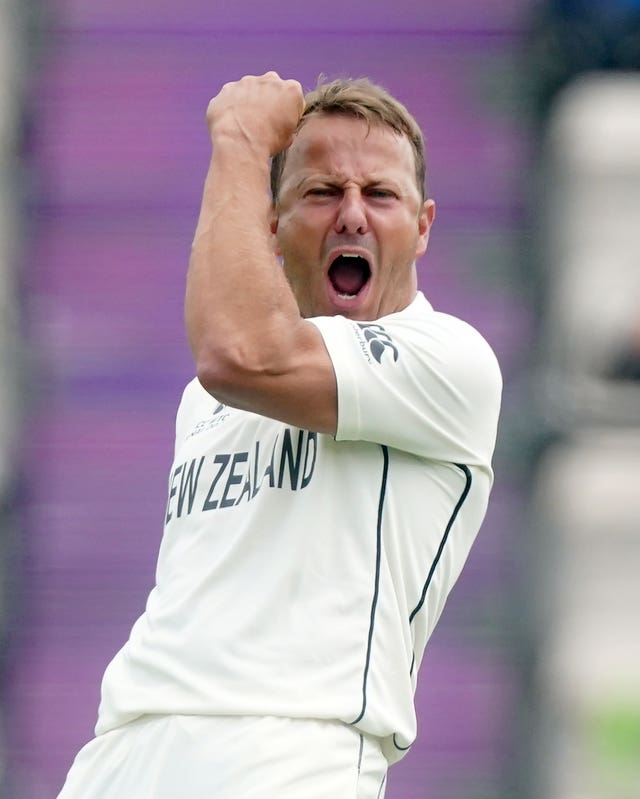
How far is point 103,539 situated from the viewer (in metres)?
5.56

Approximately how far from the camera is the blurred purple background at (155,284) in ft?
17.7

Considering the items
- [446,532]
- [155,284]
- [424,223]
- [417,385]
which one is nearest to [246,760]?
[446,532]

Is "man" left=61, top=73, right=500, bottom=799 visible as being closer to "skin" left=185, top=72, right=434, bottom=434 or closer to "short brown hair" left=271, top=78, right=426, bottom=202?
"skin" left=185, top=72, right=434, bottom=434

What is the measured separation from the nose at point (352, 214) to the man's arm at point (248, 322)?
0.23 meters

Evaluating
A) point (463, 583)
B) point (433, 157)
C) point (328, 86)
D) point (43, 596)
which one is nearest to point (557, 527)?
point (463, 583)

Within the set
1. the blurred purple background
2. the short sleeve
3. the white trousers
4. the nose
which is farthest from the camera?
the blurred purple background

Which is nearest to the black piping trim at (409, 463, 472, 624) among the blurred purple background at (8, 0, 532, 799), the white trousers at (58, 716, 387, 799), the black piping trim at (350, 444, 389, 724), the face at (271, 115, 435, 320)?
the black piping trim at (350, 444, 389, 724)

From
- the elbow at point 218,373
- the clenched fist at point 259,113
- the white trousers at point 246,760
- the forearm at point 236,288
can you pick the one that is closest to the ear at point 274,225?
the clenched fist at point 259,113

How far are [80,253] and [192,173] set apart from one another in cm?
52

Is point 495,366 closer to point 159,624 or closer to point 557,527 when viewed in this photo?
point 159,624

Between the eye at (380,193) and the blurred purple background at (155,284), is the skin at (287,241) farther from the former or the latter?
the blurred purple background at (155,284)

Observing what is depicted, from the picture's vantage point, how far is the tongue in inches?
110

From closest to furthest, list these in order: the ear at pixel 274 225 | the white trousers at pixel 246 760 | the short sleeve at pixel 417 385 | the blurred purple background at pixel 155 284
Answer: the white trousers at pixel 246 760, the short sleeve at pixel 417 385, the ear at pixel 274 225, the blurred purple background at pixel 155 284

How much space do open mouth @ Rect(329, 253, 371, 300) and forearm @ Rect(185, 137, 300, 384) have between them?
28 cm
